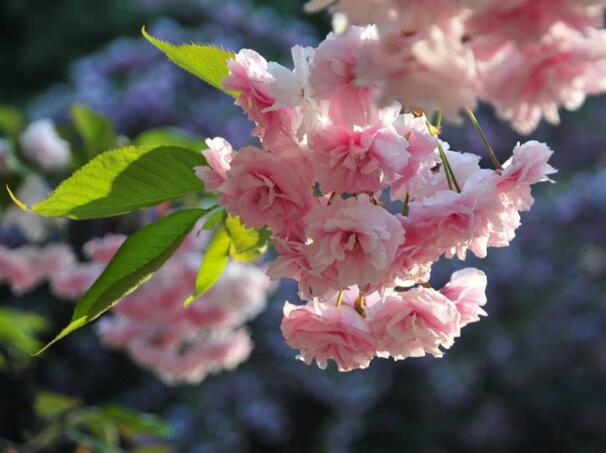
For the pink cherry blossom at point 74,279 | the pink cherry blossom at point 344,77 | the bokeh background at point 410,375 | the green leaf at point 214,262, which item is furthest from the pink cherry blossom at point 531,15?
the bokeh background at point 410,375

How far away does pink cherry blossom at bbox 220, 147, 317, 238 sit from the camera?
2.19 ft

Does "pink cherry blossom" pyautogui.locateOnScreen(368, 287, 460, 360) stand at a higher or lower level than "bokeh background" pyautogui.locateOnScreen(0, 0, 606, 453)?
higher

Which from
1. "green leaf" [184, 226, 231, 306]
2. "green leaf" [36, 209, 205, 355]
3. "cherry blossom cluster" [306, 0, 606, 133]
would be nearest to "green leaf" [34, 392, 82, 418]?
"green leaf" [184, 226, 231, 306]

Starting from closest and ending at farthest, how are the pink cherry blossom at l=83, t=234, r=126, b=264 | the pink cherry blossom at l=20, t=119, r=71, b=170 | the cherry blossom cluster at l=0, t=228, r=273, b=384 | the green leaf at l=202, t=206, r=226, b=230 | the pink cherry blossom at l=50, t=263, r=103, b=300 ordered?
the green leaf at l=202, t=206, r=226, b=230
the pink cherry blossom at l=20, t=119, r=71, b=170
the pink cherry blossom at l=83, t=234, r=126, b=264
the cherry blossom cluster at l=0, t=228, r=273, b=384
the pink cherry blossom at l=50, t=263, r=103, b=300

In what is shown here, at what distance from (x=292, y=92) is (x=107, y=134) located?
3.34ft

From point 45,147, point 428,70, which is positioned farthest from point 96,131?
point 428,70

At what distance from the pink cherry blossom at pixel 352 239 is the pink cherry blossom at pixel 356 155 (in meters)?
0.02

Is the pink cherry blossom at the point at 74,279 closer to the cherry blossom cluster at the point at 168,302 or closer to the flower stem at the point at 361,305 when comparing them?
the cherry blossom cluster at the point at 168,302

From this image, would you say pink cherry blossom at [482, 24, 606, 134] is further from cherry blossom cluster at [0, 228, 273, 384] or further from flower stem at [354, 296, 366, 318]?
cherry blossom cluster at [0, 228, 273, 384]

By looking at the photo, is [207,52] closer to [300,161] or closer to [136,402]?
[300,161]

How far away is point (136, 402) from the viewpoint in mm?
4176

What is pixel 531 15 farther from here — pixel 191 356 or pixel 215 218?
pixel 191 356

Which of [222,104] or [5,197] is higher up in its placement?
[5,197]

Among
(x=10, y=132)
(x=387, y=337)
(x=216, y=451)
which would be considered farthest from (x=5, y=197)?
(x=216, y=451)
